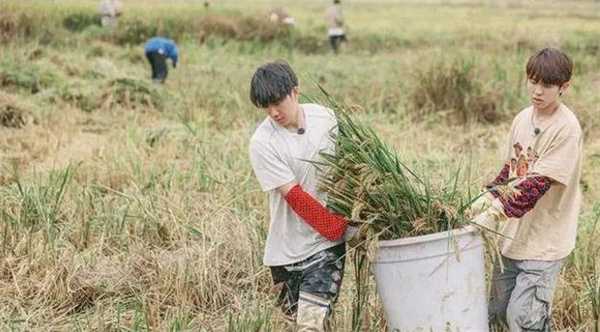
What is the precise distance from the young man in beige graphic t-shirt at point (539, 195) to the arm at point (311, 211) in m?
0.47

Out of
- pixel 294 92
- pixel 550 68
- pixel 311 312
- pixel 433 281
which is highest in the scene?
pixel 550 68

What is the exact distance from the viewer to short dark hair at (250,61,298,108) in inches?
112

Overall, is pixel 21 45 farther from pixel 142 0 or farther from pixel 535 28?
pixel 535 28

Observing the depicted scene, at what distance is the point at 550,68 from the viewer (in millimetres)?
2846

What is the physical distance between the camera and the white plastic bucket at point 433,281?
2.73 metres

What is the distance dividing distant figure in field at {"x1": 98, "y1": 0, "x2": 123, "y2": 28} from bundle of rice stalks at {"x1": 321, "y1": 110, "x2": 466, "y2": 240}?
12547 mm

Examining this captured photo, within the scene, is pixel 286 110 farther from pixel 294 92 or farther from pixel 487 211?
pixel 487 211

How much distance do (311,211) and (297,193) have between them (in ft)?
0.25

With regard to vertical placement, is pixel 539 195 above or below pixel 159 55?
above

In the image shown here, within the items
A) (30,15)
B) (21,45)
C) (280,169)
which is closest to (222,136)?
(280,169)

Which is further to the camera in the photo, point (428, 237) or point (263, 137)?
point (263, 137)

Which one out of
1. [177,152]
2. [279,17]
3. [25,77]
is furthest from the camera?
[279,17]

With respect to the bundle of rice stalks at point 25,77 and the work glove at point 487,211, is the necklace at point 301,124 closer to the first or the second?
the work glove at point 487,211

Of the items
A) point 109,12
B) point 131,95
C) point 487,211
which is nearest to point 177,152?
point 131,95
